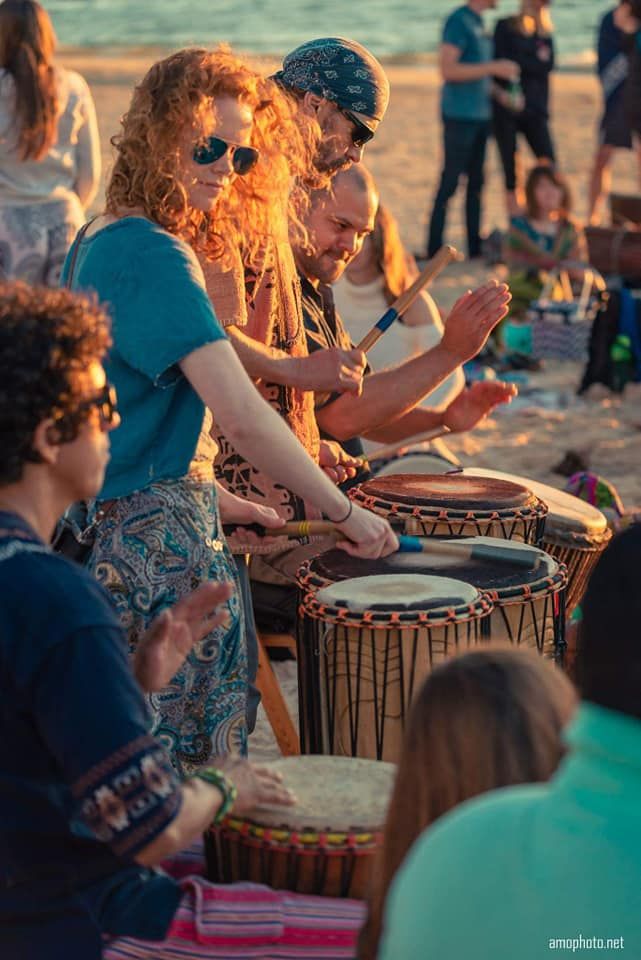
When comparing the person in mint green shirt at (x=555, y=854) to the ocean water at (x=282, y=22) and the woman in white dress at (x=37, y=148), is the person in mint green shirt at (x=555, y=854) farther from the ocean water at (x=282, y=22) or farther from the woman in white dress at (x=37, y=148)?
the ocean water at (x=282, y=22)

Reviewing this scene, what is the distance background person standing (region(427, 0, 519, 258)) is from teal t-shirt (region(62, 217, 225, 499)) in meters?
7.55

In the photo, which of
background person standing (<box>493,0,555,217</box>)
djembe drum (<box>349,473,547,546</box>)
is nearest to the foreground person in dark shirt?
djembe drum (<box>349,473,547,546</box>)

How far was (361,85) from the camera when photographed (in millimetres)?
3459

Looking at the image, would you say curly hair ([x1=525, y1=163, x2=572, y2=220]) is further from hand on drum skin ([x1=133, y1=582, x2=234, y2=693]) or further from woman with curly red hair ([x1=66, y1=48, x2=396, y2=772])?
hand on drum skin ([x1=133, y1=582, x2=234, y2=693])

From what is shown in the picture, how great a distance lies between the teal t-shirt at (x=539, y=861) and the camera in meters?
1.46

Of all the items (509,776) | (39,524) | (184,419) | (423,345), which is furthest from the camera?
(423,345)

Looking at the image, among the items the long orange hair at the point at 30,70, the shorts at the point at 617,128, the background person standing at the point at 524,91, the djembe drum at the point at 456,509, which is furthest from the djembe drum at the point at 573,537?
the background person standing at the point at 524,91

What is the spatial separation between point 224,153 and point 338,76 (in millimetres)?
842

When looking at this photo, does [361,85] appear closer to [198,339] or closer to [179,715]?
[198,339]

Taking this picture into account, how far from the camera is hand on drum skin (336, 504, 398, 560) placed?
268 cm

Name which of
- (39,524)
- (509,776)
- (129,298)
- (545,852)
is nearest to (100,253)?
(129,298)

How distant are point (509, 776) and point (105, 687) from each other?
0.47 meters

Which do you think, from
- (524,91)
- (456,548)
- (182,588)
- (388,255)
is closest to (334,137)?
(456,548)

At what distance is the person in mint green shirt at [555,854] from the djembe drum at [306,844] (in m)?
0.76
